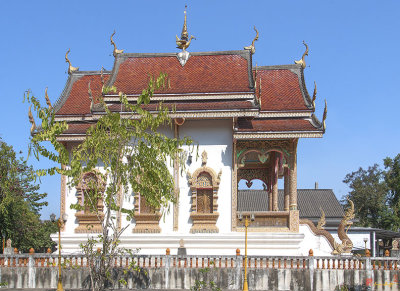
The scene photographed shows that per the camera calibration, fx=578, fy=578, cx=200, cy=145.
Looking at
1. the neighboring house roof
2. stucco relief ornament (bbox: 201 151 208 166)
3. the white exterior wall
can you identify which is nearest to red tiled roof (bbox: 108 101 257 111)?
the white exterior wall

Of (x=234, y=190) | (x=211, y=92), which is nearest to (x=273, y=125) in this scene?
(x=211, y=92)

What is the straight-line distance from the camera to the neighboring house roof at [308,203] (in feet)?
138

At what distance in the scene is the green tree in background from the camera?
26.2 m

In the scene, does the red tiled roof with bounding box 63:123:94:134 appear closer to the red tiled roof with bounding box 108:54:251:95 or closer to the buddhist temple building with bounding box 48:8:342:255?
the buddhist temple building with bounding box 48:8:342:255

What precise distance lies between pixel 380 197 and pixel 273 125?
3414cm

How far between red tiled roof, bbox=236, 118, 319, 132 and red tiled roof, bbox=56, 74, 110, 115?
234 inches

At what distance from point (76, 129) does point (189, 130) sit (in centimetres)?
414

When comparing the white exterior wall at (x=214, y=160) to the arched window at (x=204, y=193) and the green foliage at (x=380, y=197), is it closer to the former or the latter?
the arched window at (x=204, y=193)

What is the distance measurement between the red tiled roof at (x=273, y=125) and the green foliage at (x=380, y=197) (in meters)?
30.3

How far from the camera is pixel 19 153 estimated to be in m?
29.2

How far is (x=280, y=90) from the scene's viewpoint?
22531 mm

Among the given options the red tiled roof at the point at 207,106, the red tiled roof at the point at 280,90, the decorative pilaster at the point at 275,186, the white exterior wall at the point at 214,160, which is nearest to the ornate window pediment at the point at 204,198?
the white exterior wall at the point at 214,160

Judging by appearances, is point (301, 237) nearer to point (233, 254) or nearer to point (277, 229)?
point (277, 229)

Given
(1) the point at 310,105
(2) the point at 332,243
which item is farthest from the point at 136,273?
(1) the point at 310,105
